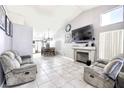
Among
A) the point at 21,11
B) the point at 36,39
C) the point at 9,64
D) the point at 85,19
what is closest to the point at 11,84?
the point at 9,64

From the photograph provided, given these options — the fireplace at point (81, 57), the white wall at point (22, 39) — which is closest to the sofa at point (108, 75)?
the fireplace at point (81, 57)

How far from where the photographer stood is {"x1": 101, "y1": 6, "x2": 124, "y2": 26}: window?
297 cm

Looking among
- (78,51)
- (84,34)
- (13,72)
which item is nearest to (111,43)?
(84,34)

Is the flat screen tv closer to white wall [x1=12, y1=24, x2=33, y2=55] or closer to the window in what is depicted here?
the window

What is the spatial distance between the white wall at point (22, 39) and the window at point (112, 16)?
11.6 ft

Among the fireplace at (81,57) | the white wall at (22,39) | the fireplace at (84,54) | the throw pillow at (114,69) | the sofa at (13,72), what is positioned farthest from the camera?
the fireplace at (81,57)

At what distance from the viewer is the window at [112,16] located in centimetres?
297

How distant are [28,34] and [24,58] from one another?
1.36 metres

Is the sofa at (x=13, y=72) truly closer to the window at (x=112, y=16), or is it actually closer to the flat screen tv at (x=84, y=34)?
the flat screen tv at (x=84, y=34)

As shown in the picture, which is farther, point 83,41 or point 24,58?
point 83,41

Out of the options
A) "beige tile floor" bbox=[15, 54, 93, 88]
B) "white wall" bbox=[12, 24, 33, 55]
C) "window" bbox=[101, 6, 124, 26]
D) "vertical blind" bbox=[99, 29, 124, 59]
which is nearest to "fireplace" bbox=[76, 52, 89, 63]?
"vertical blind" bbox=[99, 29, 124, 59]
